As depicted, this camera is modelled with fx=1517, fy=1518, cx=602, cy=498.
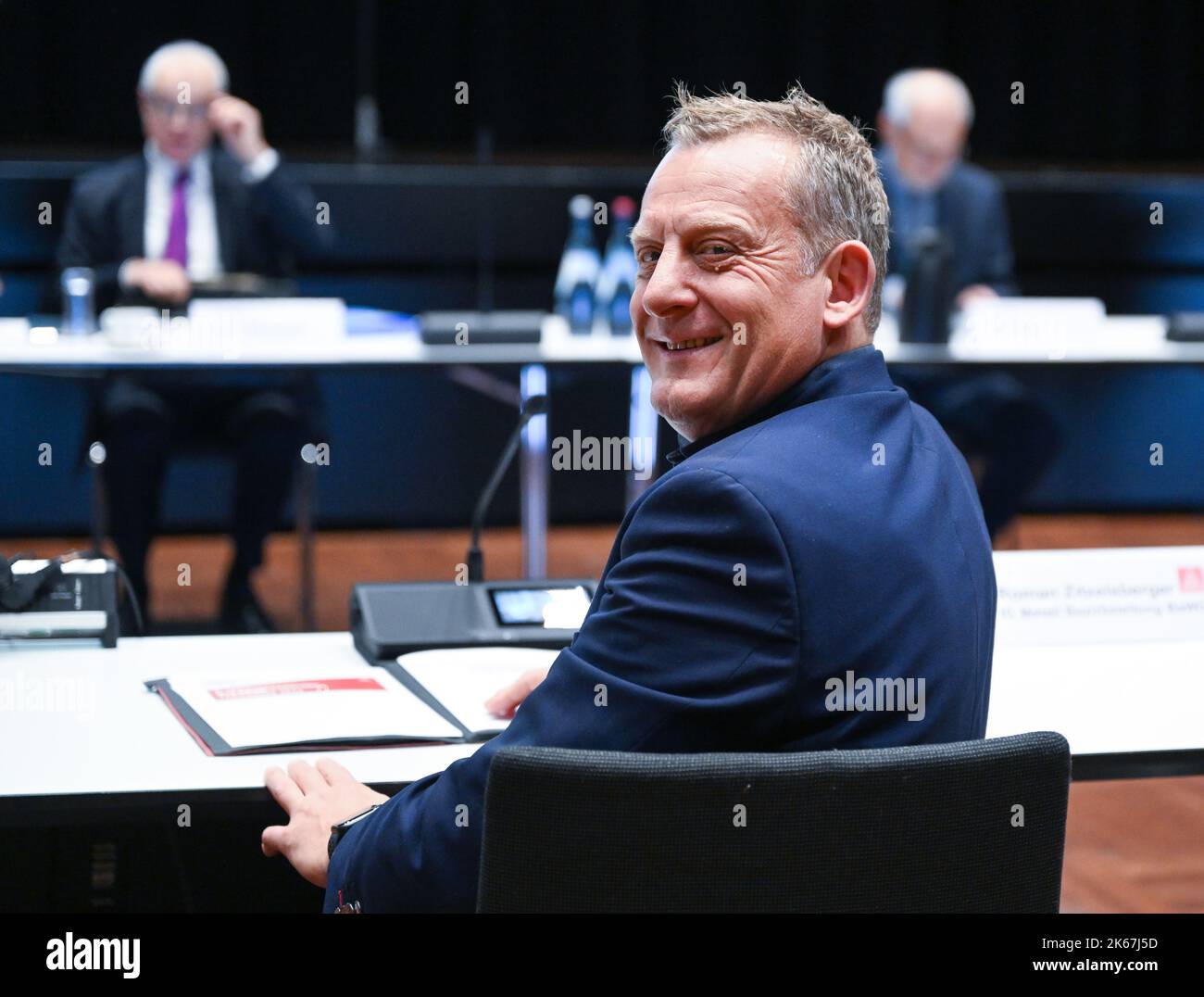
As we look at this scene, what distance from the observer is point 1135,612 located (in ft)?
6.12

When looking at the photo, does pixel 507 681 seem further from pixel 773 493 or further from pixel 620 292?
pixel 620 292

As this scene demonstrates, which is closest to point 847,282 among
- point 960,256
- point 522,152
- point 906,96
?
point 906,96

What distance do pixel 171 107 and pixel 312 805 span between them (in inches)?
133

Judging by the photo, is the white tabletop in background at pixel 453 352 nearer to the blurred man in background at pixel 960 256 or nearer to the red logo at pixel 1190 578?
the blurred man in background at pixel 960 256

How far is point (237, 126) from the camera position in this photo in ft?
14.1

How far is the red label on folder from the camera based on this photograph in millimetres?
1538

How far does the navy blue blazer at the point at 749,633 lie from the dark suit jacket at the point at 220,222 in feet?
11.1

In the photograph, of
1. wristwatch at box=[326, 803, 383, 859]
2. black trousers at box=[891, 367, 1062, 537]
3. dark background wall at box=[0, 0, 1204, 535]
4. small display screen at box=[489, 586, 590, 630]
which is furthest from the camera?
dark background wall at box=[0, 0, 1204, 535]

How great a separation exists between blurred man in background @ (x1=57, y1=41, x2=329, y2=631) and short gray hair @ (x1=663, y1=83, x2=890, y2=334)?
2913 mm

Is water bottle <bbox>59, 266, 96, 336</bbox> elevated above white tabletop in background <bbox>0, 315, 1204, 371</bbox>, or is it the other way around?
water bottle <bbox>59, 266, 96, 336</bbox>

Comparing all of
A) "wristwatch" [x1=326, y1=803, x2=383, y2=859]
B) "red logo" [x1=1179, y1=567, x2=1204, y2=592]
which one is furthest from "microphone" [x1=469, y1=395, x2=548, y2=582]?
"red logo" [x1=1179, y1=567, x2=1204, y2=592]

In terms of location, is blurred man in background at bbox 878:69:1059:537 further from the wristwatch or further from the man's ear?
the wristwatch
